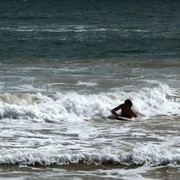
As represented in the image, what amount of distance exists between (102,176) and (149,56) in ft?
58.4

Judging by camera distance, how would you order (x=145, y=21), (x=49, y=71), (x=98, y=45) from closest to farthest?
1. (x=49, y=71)
2. (x=98, y=45)
3. (x=145, y=21)

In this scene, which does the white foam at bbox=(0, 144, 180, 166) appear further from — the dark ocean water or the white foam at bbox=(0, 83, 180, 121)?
the dark ocean water

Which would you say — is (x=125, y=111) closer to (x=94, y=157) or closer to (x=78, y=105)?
(x=78, y=105)

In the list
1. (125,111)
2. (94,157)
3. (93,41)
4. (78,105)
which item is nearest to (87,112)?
(78,105)

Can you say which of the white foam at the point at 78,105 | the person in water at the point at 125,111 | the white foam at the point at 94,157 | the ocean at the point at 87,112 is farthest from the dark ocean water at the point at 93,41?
the white foam at the point at 94,157

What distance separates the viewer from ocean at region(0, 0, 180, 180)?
424 inches

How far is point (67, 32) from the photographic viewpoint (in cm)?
3944

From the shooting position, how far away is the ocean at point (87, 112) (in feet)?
35.3

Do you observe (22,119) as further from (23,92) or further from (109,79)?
(109,79)

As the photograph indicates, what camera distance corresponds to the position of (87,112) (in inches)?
598

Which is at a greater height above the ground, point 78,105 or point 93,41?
point 93,41

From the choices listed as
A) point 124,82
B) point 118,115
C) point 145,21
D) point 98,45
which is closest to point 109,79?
point 124,82

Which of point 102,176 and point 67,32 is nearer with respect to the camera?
point 102,176

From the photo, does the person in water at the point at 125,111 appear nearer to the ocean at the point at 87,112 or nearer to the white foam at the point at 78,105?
the ocean at the point at 87,112
